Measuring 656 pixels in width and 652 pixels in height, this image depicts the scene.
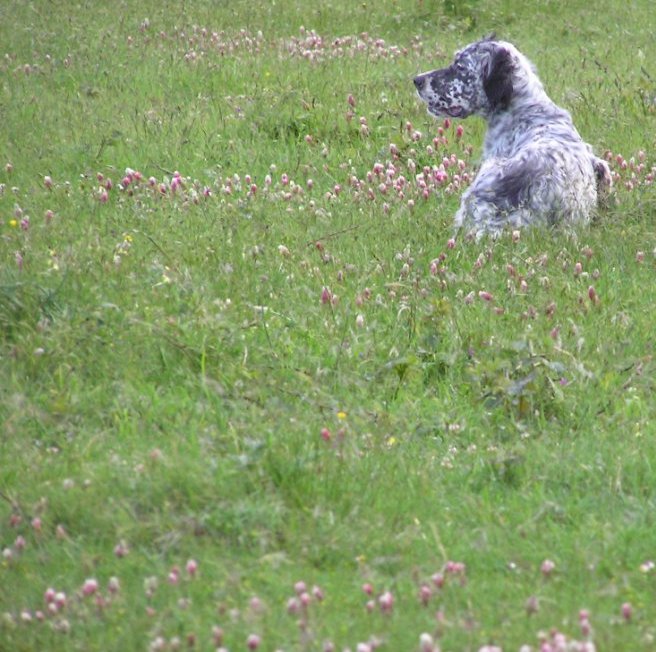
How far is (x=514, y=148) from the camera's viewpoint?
9617 mm

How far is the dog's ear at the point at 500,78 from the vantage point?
980 centimetres

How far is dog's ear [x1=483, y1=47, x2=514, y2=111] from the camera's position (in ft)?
32.1

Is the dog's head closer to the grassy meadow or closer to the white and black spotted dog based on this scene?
the white and black spotted dog

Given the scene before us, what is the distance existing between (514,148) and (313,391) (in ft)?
12.8

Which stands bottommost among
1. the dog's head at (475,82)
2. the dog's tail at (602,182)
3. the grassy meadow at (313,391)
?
the grassy meadow at (313,391)

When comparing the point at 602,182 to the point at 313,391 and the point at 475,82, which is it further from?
the point at 313,391

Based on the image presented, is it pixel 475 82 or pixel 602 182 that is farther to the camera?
pixel 475 82

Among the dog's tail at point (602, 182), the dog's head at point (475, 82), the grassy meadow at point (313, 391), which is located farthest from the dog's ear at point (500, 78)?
the dog's tail at point (602, 182)

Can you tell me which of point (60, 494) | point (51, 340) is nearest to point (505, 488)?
point (60, 494)

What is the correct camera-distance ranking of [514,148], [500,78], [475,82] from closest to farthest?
[514,148] → [500,78] → [475,82]

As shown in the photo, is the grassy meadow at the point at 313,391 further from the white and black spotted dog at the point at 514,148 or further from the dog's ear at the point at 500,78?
the dog's ear at the point at 500,78

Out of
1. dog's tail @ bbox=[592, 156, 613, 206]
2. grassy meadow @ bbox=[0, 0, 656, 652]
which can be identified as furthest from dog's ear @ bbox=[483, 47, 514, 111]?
dog's tail @ bbox=[592, 156, 613, 206]

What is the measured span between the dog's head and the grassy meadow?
23.6 inches

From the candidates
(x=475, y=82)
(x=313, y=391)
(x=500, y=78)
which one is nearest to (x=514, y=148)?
Result: (x=500, y=78)
